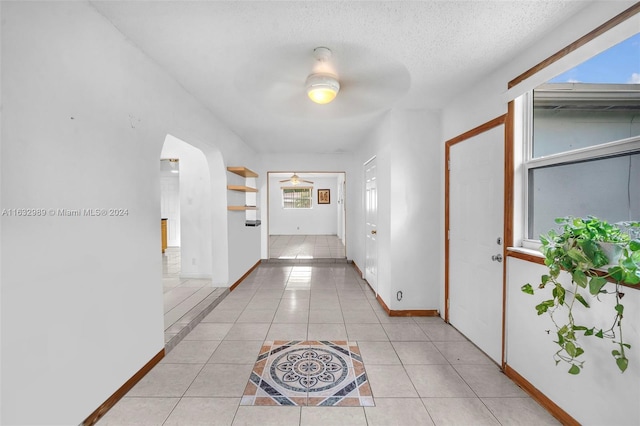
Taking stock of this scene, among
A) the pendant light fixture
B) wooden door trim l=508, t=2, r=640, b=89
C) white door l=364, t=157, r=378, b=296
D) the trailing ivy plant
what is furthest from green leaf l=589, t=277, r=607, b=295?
white door l=364, t=157, r=378, b=296

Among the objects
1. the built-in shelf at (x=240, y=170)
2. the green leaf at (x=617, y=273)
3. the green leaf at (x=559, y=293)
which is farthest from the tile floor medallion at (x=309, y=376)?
the built-in shelf at (x=240, y=170)

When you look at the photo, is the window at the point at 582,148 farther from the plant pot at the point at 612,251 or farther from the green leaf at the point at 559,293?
the green leaf at the point at 559,293

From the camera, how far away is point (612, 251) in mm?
1429

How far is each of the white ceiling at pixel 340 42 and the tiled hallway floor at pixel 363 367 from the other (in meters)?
2.40

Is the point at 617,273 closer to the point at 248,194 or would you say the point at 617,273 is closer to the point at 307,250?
the point at 248,194

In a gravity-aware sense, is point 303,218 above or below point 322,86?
below

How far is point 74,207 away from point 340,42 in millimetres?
1912

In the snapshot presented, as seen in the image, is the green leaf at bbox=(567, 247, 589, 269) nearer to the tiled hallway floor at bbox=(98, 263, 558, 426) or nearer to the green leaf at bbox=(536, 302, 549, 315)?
the green leaf at bbox=(536, 302, 549, 315)

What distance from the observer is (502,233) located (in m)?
2.31

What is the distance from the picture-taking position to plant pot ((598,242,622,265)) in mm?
1412

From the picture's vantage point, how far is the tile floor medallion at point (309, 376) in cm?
195

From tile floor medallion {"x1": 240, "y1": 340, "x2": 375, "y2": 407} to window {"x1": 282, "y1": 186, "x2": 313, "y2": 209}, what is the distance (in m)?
9.06

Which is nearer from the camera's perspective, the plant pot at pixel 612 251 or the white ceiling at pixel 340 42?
the plant pot at pixel 612 251

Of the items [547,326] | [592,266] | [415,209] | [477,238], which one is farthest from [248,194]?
[592,266]
